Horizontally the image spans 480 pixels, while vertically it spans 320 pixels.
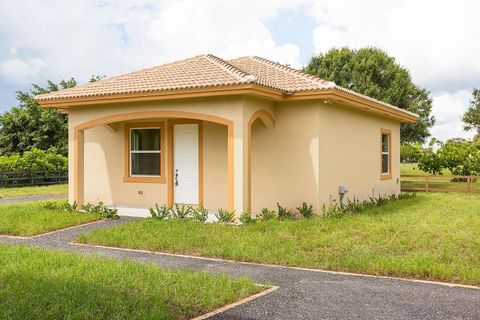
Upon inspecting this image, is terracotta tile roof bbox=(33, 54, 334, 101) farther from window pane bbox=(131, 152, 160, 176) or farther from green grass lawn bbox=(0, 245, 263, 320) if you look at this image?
green grass lawn bbox=(0, 245, 263, 320)

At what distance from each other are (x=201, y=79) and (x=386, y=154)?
348 inches

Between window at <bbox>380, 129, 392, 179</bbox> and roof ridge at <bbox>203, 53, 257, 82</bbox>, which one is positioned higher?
roof ridge at <bbox>203, 53, 257, 82</bbox>

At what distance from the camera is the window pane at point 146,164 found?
560 inches

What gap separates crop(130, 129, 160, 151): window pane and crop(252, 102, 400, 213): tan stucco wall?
2973 mm

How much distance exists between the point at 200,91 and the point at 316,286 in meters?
6.25

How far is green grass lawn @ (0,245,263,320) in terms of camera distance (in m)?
5.09

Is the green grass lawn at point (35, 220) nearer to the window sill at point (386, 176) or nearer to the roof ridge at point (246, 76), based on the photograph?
the roof ridge at point (246, 76)

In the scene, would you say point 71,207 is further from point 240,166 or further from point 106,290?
point 106,290

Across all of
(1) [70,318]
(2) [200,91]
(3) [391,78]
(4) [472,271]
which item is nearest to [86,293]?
(1) [70,318]

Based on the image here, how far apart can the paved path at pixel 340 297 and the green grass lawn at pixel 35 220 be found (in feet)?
14.4

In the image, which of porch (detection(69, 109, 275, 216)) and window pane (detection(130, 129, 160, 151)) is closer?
porch (detection(69, 109, 275, 216))

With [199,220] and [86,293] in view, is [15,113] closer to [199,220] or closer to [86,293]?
[199,220]

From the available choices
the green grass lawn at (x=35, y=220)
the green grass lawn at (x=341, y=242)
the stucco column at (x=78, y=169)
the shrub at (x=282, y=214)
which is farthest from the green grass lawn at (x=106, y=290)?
the stucco column at (x=78, y=169)

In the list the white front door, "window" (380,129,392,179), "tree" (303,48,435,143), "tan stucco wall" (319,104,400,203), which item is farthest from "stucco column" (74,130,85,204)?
"tree" (303,48,435,143)
